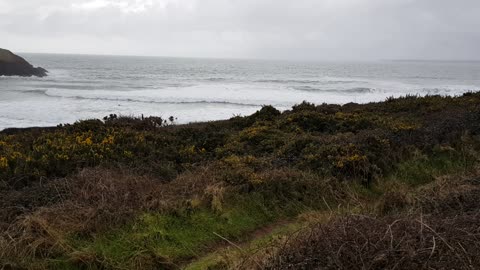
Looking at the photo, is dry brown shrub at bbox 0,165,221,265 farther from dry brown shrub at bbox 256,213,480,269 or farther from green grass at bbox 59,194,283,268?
dry brown shrub at bbox 256,213,480,269

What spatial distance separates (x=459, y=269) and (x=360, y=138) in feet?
21.3

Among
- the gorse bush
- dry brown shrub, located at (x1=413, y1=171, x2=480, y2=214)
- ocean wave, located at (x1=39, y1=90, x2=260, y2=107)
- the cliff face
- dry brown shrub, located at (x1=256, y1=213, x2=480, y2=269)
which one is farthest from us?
the cliff face

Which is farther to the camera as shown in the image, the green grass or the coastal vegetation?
the green grass

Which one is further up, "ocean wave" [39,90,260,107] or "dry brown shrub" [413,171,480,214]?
"dry brown shrub" [413,171,480,214]

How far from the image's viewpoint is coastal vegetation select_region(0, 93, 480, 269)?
338cm

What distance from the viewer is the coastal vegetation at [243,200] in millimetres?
3379

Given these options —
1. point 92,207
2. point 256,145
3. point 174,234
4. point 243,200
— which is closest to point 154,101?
point 256,145

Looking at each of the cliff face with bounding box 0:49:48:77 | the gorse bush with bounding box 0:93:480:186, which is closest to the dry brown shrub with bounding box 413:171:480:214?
the gorse bush with bounding box 0:93:480:186

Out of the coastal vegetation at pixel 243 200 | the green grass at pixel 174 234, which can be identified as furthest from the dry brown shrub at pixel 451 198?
the green grass at pixel 174 234

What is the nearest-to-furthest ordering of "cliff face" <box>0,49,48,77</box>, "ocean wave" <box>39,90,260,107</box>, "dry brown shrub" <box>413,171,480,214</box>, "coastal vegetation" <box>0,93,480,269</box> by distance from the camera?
"coastal vegetation" <box>0,93,480,269</box>
"dry brown shrub" <box>413,171,480,214</box>
"ocean wave" <box>39,90,260,107</box>
"cliff face" <box>0,49,48,77</box>

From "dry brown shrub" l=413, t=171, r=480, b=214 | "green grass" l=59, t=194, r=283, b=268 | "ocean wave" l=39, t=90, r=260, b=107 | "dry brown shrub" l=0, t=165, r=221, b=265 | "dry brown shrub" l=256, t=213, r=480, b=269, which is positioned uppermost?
"dry brown shrub" l=256, t=213, r=480, b=269

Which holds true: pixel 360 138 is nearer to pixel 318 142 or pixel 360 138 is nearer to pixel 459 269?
pixel 318 142

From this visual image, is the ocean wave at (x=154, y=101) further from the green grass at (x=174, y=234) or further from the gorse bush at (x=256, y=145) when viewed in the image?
the green grass at (x=174, y=234)

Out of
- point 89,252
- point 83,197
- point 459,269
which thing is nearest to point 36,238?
point 89,252
